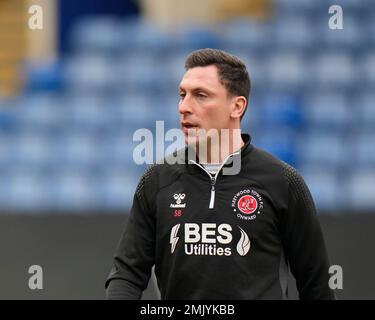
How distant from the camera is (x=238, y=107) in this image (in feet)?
9.84

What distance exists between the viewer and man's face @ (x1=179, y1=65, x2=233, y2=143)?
2916 mm

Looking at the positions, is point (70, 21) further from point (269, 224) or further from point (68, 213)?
point (269, 224)

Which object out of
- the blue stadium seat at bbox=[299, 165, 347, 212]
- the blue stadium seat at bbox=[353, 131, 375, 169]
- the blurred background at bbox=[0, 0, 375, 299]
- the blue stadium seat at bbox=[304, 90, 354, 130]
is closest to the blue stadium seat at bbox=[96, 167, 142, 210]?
the blurred background at bbox=[0, 0, 375, 299]

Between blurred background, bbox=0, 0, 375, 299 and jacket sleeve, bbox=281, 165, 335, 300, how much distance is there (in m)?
3.18

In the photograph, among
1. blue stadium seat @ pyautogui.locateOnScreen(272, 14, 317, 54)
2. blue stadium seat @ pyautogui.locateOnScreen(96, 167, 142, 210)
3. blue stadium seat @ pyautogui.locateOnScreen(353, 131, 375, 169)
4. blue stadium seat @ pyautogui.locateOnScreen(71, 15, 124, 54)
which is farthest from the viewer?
blue stadium seat @ pyautogui.locateOnScreen(71, 15, 124, 54)

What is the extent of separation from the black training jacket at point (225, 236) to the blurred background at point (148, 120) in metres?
3.12

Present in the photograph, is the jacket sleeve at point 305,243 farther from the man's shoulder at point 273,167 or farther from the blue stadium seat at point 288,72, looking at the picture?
the blue stadium seat at point 288,72

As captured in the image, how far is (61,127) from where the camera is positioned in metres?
8.52

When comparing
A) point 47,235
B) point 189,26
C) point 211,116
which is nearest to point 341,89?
point 189,26

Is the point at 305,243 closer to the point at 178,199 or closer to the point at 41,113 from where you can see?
the point at 178,199

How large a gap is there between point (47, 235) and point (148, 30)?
350 cm

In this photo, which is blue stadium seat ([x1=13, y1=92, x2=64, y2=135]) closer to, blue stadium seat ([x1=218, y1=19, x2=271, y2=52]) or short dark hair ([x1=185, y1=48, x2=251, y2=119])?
blue stadium seat ([x1=218, y1=19, x2=271, y2=52])

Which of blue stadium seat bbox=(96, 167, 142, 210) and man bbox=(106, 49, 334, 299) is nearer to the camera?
man bbox=(106, 49, 334, 299)
